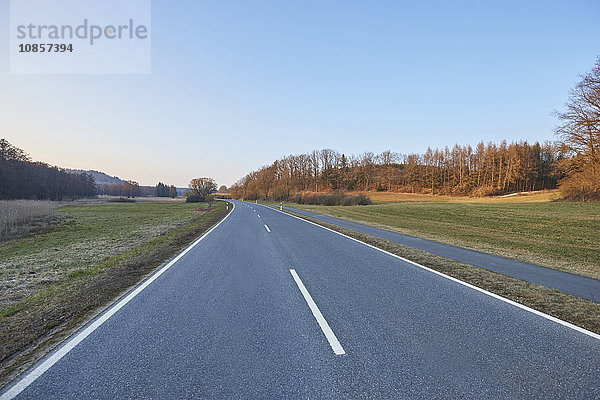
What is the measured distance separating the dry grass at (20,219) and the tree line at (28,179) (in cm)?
4000

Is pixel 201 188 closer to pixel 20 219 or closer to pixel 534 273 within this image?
pixel 20 219

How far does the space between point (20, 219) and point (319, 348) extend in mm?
26304

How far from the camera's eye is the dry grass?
52.6 ft

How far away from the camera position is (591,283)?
6.00 meters

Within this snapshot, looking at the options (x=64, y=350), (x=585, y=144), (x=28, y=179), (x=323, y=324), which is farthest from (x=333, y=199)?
(x=28, y=179)

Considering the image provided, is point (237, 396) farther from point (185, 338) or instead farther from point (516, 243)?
point (516, 243)

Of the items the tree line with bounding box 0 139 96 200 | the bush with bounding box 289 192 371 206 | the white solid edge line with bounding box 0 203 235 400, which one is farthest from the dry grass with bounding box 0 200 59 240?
the bush with bounding box 289 192 371 206

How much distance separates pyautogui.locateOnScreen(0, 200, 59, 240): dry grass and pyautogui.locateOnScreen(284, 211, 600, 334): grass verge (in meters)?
21.5

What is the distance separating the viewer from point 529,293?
5.11m

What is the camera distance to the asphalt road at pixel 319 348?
97.1 inches

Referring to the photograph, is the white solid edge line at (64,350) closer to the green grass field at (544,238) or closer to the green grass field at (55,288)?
the green grass field at (55,288)

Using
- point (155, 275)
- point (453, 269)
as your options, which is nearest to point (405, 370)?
point (453, 269)

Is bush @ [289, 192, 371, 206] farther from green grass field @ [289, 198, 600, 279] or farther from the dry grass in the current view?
the dry grass

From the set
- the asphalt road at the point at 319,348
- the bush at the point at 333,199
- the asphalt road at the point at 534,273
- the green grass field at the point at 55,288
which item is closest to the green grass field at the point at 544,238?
the asphalt road at the point at 534,273
